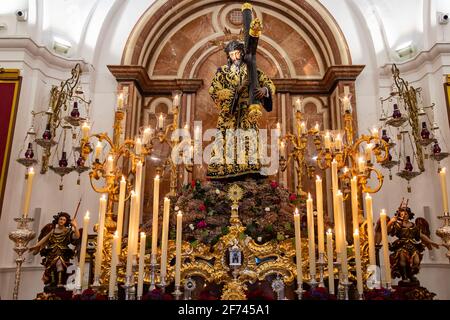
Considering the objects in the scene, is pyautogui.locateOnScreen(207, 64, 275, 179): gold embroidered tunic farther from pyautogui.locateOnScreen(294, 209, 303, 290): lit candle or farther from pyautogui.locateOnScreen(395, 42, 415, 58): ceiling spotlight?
pyautogui.locateOnScreen(395, 42, 415, 58): ceiling spotlight

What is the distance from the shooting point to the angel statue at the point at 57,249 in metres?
3.47

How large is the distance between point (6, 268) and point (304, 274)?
13.2ft

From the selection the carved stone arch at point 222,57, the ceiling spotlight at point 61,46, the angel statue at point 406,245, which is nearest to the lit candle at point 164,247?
the angel statue at point 406,245

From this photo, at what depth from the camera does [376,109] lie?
6.85 metres

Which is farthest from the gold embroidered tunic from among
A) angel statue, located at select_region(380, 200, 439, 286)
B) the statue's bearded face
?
angel statue, located at select_region(380, 200, 439, 286)

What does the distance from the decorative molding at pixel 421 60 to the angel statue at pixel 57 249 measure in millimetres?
5693

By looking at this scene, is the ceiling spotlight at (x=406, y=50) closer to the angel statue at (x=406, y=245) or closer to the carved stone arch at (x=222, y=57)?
the carved stone arch at (x=222, y=57)

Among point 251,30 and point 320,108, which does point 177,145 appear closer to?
point 251,30

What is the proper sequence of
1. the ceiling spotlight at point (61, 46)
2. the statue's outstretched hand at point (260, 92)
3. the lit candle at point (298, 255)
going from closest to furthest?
the lit candle at point (298, 255), the statue's outstretched hand at point (260, 92), the ceiling spotlight at point (61, 46)

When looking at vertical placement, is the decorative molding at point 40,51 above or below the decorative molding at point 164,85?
below
